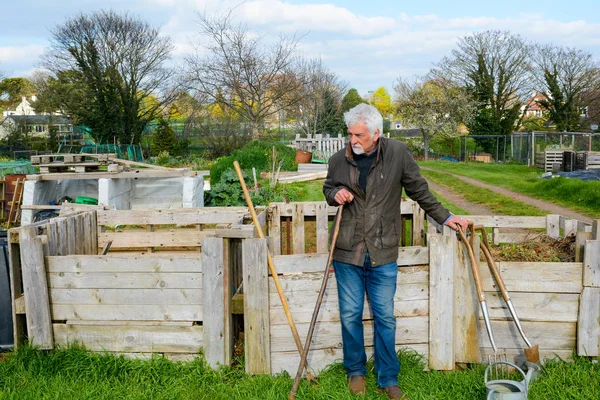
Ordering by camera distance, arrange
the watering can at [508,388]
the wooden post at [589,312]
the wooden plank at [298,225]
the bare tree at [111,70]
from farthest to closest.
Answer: the bare tree at [111,70], the wooden plank at [298,225], the wooden post at [589,312], the watering can at [508,388]

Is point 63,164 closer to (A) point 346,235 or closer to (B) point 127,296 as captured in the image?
(B) point 127,296

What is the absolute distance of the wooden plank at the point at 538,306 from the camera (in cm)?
423

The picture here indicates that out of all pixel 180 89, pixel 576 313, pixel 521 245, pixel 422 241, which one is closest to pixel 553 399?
pixel 576 313

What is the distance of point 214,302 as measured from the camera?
4.27 m

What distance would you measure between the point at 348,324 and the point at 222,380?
1024 mm

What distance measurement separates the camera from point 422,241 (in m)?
6.28

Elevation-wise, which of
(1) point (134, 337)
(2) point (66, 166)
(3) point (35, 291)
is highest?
(2) point (66, 166)

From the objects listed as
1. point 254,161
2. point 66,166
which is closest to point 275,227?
point 66,166

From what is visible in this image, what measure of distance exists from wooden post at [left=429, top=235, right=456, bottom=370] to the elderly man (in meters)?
0.22

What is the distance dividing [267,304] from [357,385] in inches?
33.7

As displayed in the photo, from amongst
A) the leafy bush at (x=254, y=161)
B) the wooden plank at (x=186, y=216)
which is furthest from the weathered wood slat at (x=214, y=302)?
the leafy bush at (x=254, y=161)

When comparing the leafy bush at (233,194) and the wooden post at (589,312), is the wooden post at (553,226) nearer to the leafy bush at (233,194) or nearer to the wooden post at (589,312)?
the wooden post at (589,312)

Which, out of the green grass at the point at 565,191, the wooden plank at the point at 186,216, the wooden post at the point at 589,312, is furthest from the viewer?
the green grass at the point at 565,191

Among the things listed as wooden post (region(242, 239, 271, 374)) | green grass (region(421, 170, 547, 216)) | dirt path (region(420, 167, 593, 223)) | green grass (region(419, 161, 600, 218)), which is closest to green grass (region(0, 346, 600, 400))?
wooden post (region(242, 239, 271, 374))
